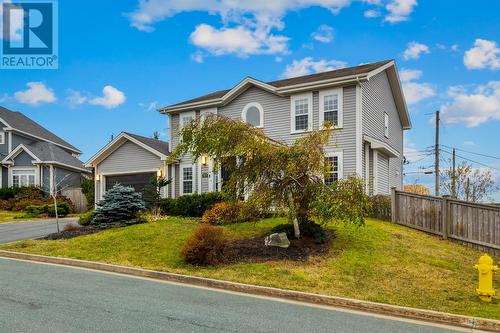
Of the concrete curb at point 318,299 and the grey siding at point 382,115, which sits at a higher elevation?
the grey siding at point 382,115

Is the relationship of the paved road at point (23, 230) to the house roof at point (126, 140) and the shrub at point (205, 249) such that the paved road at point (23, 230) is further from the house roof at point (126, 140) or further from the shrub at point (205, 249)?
the shrub at point (205, 249)

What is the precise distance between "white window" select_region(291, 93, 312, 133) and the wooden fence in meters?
5.25

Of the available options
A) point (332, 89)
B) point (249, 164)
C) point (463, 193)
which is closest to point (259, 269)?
point (249, 164)

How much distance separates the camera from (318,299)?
26.4ft

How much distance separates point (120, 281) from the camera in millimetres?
9219

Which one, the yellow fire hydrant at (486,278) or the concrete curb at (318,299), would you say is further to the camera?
the yellow fire hydrant at (486,278)

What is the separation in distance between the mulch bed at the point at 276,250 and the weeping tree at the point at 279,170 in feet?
1.85

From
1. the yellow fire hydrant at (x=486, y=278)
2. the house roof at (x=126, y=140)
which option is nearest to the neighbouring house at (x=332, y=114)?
the house roof at (x=126, y=140)

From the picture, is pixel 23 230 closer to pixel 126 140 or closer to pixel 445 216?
pixel 126 140

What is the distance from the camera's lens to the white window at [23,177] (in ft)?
107

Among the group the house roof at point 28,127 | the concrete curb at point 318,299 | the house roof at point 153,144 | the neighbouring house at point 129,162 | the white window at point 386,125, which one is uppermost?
the house roof at point 28,127

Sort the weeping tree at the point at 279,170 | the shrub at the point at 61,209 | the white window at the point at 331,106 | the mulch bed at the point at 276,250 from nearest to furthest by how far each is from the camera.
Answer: the mulch bed at the point at 276,250, the weeping tree at the point at 279,170, the white window at the point at 331,106, the shrub at the point at 61,209

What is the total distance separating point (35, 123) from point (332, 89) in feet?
113

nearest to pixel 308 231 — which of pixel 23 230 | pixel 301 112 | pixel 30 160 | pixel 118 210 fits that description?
pixel 301 112
